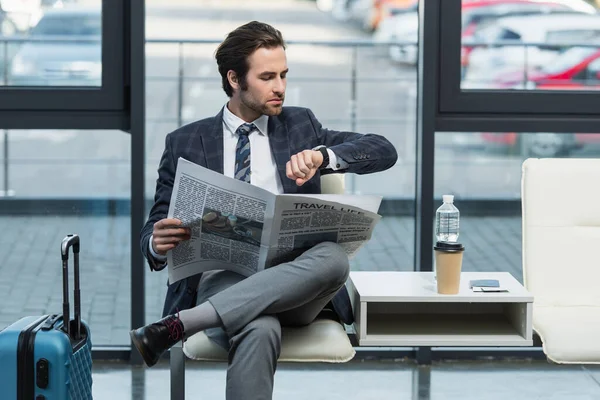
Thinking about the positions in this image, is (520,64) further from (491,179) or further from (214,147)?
(214,147)

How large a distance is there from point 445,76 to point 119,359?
1.60 m

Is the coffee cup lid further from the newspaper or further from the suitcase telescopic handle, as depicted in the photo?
the suitcase telescopic handle

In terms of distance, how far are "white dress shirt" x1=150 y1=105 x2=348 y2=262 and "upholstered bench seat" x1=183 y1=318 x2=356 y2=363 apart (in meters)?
0.46

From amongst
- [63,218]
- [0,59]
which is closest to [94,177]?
[63,218]

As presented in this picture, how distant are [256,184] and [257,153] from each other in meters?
0.10

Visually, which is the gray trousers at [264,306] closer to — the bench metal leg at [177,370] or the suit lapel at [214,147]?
the bench metal leg at [177,370]

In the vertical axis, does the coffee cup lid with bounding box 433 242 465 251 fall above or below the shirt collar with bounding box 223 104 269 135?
below

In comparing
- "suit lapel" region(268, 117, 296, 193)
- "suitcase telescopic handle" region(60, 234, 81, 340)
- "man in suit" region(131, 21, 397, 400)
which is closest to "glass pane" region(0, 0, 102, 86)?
A: "man in suit" region(131, 21, 397, 400)

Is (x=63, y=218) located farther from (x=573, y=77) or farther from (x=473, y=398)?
(x=573, y=77)

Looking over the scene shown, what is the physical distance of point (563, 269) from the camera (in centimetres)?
301

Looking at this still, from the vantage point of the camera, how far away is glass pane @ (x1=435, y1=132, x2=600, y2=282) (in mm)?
3857

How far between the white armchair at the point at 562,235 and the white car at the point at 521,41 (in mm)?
835

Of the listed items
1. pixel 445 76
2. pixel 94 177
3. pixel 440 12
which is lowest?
pixel 94 177

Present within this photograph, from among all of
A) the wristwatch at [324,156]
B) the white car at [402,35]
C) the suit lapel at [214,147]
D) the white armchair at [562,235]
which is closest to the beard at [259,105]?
the suit lapel at [214,147]
